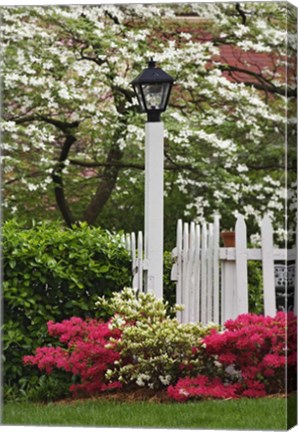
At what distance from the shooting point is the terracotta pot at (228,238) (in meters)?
5.89

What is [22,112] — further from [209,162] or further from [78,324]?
[78,324]

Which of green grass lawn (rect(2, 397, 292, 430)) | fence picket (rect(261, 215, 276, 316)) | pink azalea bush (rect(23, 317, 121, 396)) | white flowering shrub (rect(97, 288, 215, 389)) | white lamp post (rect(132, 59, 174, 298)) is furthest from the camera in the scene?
white lamp post (rect(132, 59, 174, 298))

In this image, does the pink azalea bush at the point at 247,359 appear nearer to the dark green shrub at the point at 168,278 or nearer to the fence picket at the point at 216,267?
the fence picket at the point at 216,267

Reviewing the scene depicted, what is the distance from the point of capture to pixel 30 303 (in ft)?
20.3

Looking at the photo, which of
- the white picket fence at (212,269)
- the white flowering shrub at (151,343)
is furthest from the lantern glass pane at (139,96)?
the white flowering shrub at (151,343)

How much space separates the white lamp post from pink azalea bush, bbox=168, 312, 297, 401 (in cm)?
54

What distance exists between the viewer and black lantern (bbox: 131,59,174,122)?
607 cm

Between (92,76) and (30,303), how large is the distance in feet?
6.89

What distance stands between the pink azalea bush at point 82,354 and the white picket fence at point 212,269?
35 cm

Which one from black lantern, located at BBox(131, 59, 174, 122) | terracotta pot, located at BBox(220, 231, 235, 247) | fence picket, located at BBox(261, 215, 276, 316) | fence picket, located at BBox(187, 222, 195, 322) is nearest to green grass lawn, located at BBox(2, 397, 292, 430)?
fence picket, located at BBox(261, 215, 276, 316)

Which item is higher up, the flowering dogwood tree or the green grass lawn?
the flowering dogwood tree

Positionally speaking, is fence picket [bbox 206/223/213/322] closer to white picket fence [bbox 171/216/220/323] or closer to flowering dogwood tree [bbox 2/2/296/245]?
white picket fence [bbox 171/216/220/323]

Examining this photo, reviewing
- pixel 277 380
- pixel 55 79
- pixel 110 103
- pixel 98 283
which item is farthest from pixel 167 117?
pixel 277 380

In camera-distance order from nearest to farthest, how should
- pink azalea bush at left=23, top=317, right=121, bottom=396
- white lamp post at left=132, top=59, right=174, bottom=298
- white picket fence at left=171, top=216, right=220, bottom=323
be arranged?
pink azalea bush at left=23, top=317, right=121, bottom=396 → white picket fence at left=171, top=216, right=220, bottom=323 → white lamp post at left=132, top=59, right=174, bottom=298
